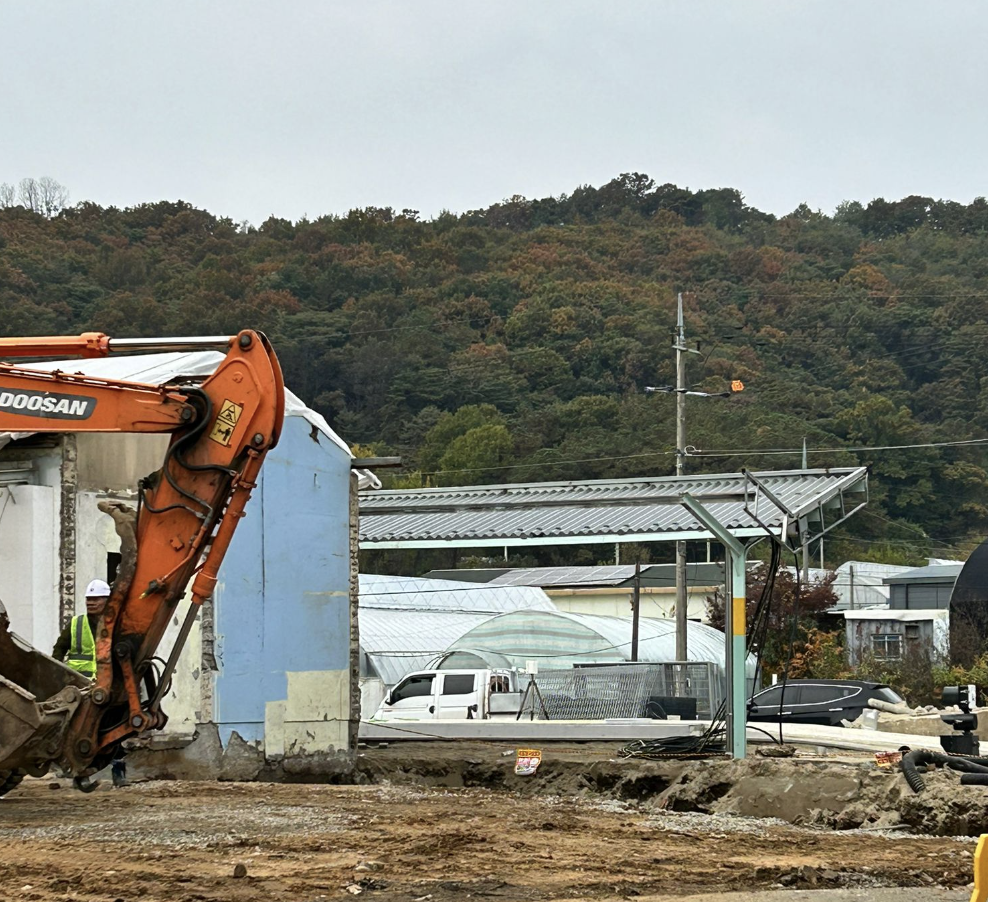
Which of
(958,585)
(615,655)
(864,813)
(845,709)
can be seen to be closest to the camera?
(864,813)

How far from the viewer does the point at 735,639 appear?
17125mm

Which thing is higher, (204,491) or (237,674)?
(204,491)

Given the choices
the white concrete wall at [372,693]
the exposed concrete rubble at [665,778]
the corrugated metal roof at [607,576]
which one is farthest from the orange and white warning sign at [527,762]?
the corrugated metal roof at [607,576]

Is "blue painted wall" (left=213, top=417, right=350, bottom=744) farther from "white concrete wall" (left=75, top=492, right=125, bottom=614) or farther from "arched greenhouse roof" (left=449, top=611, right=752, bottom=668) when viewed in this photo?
"arched greenhouse roof" (left=449, top=611, right=752, bottom=668)

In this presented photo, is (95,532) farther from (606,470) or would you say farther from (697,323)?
(697,323)

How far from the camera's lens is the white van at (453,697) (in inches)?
1232

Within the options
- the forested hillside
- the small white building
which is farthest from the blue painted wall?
the forested hillside

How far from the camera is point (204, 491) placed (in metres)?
12.3

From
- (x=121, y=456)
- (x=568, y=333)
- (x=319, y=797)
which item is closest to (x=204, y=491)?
(x=319, y=797)

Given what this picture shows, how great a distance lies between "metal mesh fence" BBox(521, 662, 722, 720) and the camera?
27625 millimetres

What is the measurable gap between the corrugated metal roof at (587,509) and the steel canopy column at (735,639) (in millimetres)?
4090

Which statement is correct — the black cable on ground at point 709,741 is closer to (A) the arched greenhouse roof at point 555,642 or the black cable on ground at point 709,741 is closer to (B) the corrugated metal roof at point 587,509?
(B) the corrugated metal roof at point 587,509

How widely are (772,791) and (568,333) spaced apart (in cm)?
6388

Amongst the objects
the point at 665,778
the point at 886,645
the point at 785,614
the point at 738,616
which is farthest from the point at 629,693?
the point at 886,645
